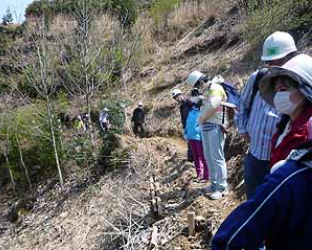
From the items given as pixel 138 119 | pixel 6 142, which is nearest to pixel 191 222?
pixel 138 119

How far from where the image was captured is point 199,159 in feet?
20.4

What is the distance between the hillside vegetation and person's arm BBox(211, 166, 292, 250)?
3565mm

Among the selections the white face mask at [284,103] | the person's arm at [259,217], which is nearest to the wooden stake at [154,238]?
the white face mask at [284,103]

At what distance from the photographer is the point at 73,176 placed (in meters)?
13.6

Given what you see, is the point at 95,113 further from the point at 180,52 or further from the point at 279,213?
the point at 279,213

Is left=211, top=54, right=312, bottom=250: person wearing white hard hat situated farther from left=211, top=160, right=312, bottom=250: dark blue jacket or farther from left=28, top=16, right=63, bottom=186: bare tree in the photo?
left=28, top=16, right=63, bottom=186: bare tree

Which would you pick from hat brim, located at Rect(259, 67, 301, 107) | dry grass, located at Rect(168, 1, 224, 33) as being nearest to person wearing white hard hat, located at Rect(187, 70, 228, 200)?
hat brim, located at Rect(259, 67, 301, 107)

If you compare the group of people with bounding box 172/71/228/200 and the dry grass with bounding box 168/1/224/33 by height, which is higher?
the dry grass with bounding box 168/1/224/33

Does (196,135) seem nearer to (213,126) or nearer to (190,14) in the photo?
(213,126)

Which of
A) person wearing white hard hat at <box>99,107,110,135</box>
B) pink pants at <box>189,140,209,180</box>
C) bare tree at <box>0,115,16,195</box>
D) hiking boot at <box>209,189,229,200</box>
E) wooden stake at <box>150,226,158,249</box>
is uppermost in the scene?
pink pants at <box>189,140,209,180</box>

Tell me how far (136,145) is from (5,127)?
22.5 feet

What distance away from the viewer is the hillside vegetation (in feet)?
22.1

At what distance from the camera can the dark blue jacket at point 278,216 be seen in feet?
4.66

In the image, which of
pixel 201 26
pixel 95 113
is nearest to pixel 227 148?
pixel 95 113
